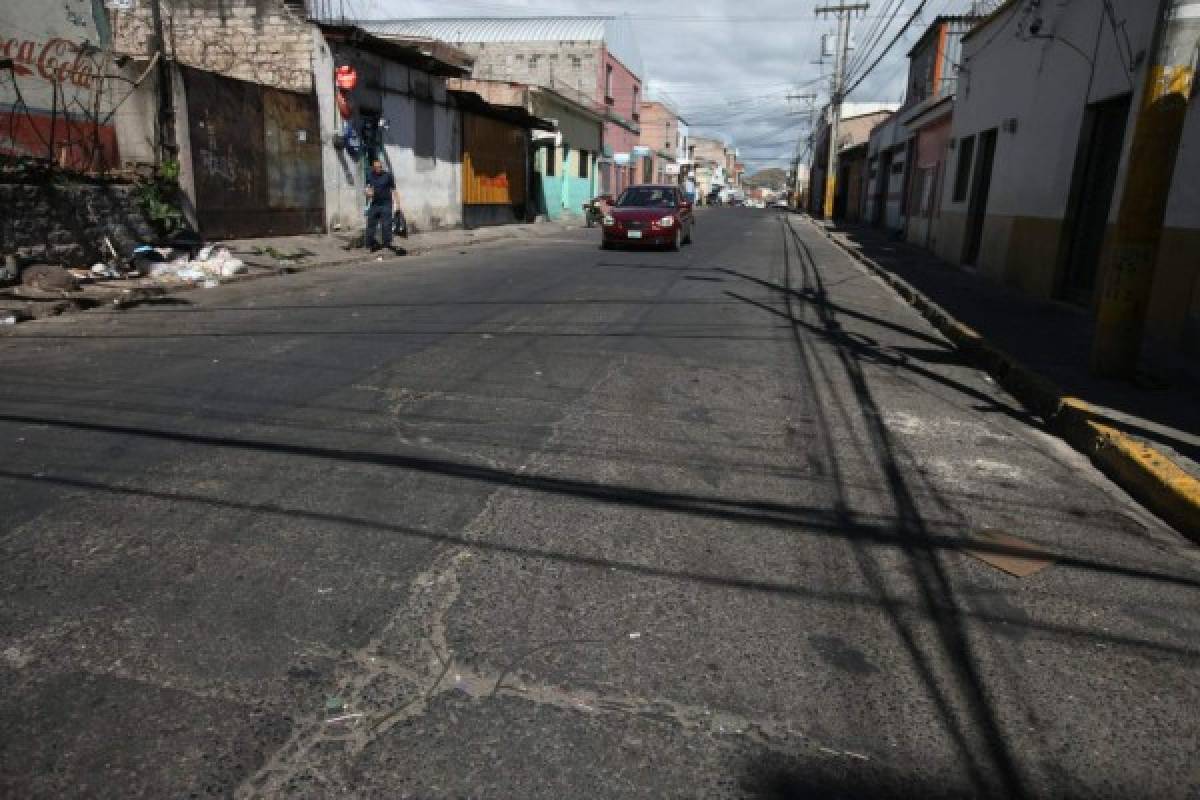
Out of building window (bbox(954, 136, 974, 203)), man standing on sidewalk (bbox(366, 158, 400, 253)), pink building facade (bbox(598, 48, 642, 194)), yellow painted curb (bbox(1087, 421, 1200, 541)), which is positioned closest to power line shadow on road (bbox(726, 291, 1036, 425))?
yellow painted curb (bbox(1087, 421, 1200, 541))

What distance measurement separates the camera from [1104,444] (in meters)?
4.95

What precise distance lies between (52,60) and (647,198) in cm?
1210

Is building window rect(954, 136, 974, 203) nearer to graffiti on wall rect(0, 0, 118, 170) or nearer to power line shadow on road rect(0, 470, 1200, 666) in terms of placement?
power line shadow on road rect(0, 470, 1200, 666)

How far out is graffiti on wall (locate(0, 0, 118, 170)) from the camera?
418 inches

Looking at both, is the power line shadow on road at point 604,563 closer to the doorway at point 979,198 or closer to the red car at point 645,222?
the doorway at point 979,198

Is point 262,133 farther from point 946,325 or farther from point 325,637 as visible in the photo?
point 325,637

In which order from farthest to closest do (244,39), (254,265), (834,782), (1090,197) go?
(244,39), (254,265), (1090,197), (834,782)

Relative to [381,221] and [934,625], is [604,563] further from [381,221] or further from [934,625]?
[381,221]

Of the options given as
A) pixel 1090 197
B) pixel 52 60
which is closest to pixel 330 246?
pixel 52 60

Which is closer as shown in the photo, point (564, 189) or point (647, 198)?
point (647, 198)

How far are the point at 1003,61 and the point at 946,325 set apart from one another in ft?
27.1

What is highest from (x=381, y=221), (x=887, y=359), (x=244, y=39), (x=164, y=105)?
(x=244, y=39)

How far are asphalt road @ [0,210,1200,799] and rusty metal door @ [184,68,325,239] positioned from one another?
29.3ft

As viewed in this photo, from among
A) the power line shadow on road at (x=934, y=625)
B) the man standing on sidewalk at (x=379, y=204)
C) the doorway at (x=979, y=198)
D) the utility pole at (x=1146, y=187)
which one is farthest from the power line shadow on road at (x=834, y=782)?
the doorway at (x=979, y=198)
